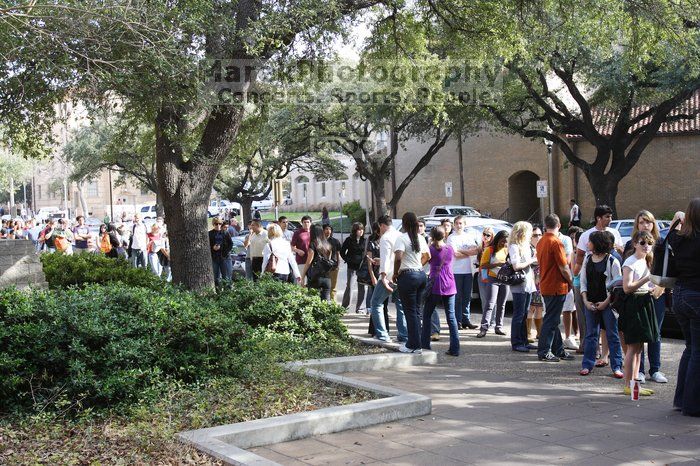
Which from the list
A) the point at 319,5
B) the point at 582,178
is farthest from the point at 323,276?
the point at 582,178

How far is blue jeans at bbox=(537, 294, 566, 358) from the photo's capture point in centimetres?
957

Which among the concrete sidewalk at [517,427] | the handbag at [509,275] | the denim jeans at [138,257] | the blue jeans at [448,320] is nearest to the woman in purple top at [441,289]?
the blue jeans at [448,320]

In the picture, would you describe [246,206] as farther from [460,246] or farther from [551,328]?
[551,328]

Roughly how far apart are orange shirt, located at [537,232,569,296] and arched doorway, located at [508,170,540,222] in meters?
36.6

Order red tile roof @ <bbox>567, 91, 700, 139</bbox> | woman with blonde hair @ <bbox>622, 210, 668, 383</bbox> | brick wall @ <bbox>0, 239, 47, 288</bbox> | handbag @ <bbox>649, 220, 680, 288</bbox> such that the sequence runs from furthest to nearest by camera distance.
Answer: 1. red tile roof @ <bbox>567, 91, 700, 139</bbox>
2. brick wall @ <bbox>0, 239, 47, 288</bbox>
3. woman with blonde hair @ <bbox>622, 210, 668, 383</bbox>
4. handbag @ <bbox>649, 220, 680, 288</bbox>

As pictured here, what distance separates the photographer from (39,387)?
6.20 m

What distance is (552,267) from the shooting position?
9625 mm

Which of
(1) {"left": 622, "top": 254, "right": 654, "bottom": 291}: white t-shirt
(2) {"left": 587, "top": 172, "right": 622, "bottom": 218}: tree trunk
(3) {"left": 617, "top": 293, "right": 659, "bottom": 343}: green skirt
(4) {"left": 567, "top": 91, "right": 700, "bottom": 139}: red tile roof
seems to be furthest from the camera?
(4) {"left": 567, "top": 91, "right": 700, "bottom": 139}: red tile roof

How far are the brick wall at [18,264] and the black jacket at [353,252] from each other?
517 cm

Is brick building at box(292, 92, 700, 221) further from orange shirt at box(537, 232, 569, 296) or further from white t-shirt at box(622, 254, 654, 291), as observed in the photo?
white t-shirt at box(622, 254, 654, 291)

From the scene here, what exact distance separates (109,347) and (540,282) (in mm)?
5403

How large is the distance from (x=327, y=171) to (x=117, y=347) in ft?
137

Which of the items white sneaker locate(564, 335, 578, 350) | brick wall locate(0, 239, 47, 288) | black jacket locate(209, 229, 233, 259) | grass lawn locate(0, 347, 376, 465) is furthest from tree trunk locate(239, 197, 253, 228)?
grass lawn locate(0, 347, 376, 465)

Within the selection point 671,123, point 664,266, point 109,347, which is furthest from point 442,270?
point 671,123
